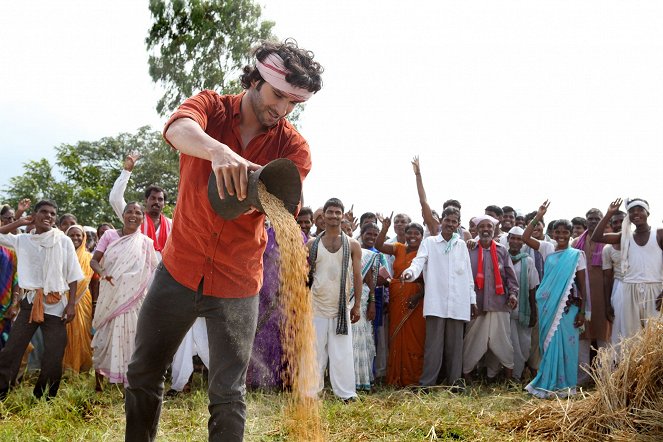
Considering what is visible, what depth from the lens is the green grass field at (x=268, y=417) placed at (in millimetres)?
4414

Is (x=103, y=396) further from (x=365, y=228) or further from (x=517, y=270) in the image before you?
(x=517, y=270)

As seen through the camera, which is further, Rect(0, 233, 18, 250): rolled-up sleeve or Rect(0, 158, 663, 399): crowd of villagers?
Rect(0, 233, 18, 250): rolled-up sleeve

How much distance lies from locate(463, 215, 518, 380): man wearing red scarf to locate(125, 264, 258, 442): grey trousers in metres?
5.15

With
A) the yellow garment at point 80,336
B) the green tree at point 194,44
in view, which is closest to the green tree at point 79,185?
the green tree at point 194,44

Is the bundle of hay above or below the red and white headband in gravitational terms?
below

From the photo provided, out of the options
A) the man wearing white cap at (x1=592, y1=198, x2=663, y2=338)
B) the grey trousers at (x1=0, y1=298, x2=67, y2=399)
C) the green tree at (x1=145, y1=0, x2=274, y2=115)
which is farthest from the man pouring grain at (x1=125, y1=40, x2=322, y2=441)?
the green tree at (x1=145, y1=0, x2=274, y2=115)

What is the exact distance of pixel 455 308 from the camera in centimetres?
736

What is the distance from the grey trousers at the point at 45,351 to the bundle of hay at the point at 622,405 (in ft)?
13.5

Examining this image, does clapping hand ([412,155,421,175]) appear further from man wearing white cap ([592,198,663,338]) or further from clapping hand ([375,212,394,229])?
man wearing white cap ([592,198,663,338])

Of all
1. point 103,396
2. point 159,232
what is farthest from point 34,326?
point 159,232

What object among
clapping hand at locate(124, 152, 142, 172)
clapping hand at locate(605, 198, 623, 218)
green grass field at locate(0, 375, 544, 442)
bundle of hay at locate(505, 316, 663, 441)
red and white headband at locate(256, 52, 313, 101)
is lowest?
green grass field at locate(0, 375, 544, 442)

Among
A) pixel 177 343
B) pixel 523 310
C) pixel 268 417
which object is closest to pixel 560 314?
pixel 523 310

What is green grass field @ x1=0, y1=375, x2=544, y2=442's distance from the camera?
174 inches

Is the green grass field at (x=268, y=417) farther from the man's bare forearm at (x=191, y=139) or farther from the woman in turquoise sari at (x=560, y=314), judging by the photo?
the man's bare forearm at (x=191, y=139)
